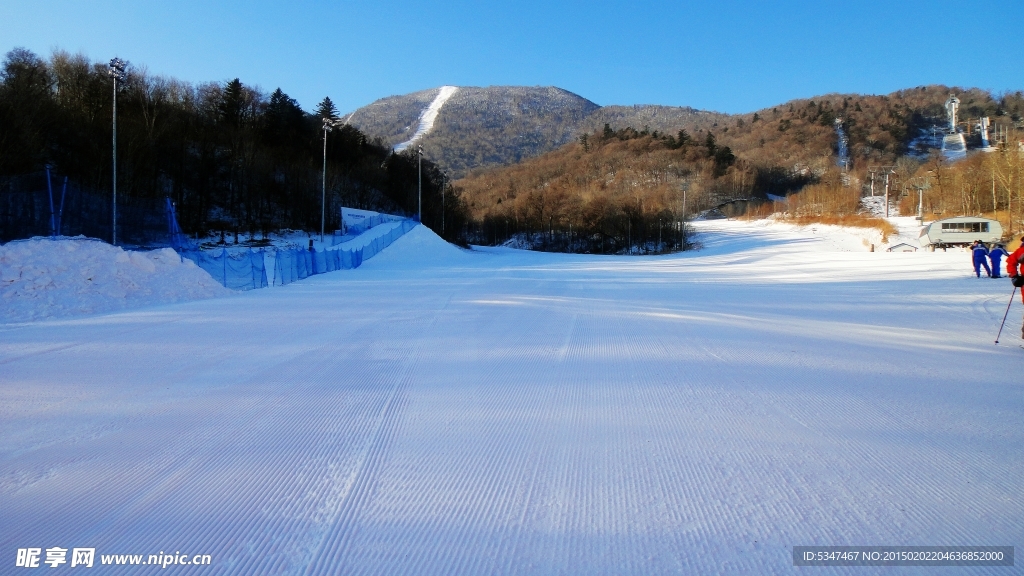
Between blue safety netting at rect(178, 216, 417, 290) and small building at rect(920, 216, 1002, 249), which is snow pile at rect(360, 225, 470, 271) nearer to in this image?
blue safety netting at rect(178, 216, 417, 290)

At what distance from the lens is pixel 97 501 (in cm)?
304

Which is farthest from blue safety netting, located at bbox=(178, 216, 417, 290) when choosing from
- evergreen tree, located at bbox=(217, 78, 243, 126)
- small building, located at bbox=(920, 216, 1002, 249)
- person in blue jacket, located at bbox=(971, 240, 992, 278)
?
small building, located at bbox=(920, 216, 1002, 249)

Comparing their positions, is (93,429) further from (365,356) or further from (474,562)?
(474,562)

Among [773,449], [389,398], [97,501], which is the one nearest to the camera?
[97,501]

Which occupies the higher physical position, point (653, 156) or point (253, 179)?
point (653, 156)

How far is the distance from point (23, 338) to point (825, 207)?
7530cm

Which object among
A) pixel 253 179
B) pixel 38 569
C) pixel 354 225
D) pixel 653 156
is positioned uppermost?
pixel 653 156

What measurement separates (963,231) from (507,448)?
1602 inches

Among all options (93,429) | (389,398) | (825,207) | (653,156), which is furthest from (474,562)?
(653,156)

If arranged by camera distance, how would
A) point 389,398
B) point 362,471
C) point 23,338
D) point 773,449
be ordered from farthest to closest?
point 23,338 → point 389,398 → point 773,449 → point 362,471

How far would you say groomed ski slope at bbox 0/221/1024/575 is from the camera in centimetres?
267

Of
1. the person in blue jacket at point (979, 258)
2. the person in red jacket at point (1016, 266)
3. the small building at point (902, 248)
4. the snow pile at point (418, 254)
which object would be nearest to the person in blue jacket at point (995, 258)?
the person in blue jacket at point (979, 258)

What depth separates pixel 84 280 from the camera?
40.3 ft

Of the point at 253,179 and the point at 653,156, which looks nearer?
the point at 253,179
